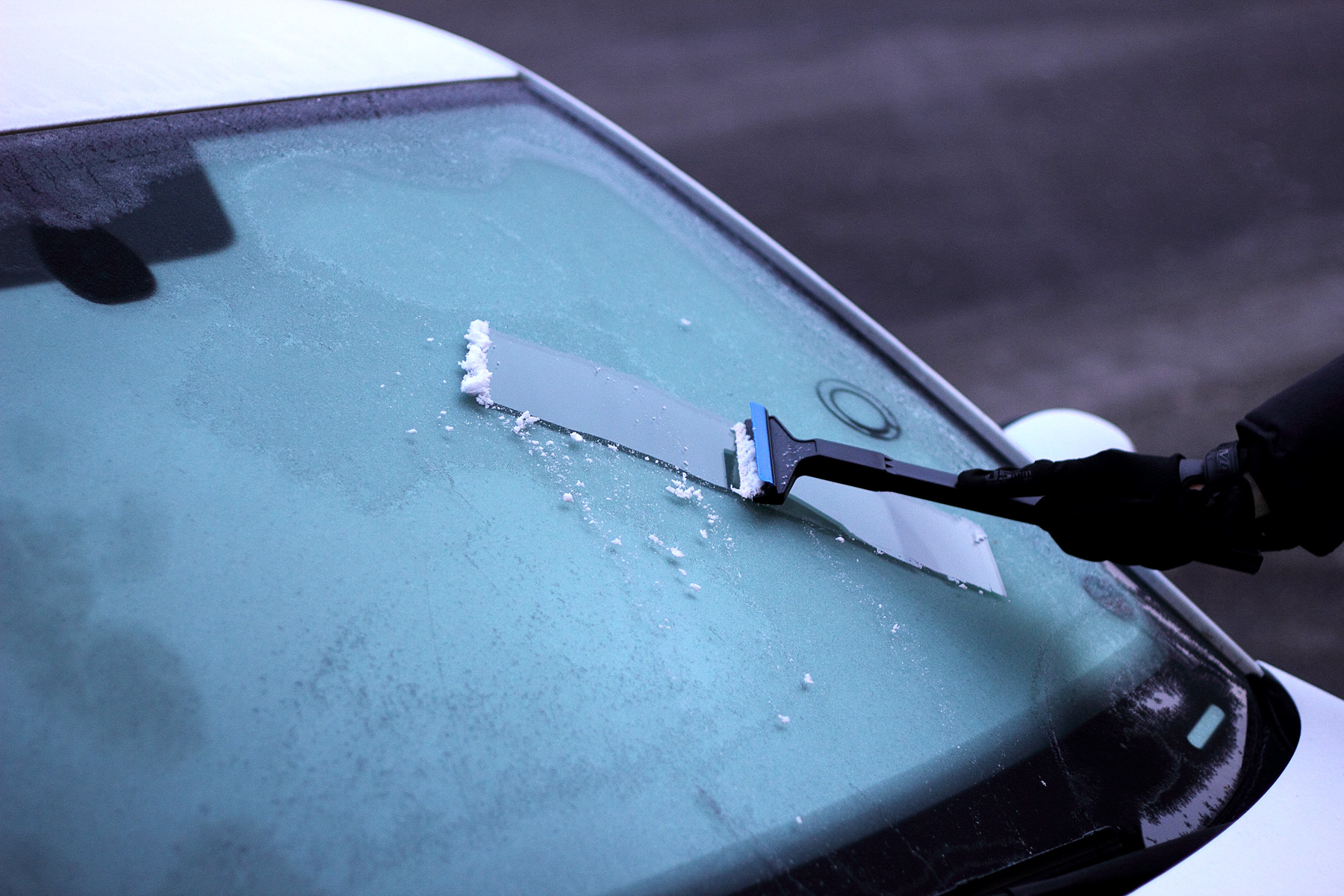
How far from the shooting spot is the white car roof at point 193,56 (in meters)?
1.38

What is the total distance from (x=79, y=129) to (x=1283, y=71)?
8.27m

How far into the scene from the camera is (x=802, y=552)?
4.25 ft

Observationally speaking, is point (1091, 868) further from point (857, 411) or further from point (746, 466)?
point (857, 411)

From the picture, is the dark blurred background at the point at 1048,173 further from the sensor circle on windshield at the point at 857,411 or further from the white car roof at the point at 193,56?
the white car roof at the point at 193,56

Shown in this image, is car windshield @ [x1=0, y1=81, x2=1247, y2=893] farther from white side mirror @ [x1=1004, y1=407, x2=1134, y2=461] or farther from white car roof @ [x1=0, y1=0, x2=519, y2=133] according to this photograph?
white side mirror @ [x1=1004, y1=407, x2=1134, y2=461]

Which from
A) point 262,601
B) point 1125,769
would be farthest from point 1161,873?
point 262,601

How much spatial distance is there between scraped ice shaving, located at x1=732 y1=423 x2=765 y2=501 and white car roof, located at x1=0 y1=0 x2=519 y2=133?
3.07 feet

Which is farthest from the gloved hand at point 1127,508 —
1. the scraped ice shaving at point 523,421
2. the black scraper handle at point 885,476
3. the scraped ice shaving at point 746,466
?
the scraped ice shaving at point 523,421

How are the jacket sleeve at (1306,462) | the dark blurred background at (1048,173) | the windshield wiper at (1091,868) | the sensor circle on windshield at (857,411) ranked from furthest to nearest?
the dark blurred background at (1048,173)
the sensor circle on windshield at (857,411)
the jacket sleeve at (1306,462)
the windshield wiper at (1091,868)

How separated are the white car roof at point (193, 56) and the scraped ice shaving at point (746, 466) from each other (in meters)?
0.94

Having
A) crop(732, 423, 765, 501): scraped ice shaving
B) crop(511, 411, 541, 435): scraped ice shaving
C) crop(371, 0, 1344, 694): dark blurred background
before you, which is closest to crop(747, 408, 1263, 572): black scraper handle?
crop(732, 423, 765, 501): scraped ice shaving

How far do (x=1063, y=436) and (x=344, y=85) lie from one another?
1.56m

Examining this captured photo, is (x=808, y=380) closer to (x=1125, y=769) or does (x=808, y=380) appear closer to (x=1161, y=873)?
(x=1125, y=769)

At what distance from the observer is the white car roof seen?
1383 mm
